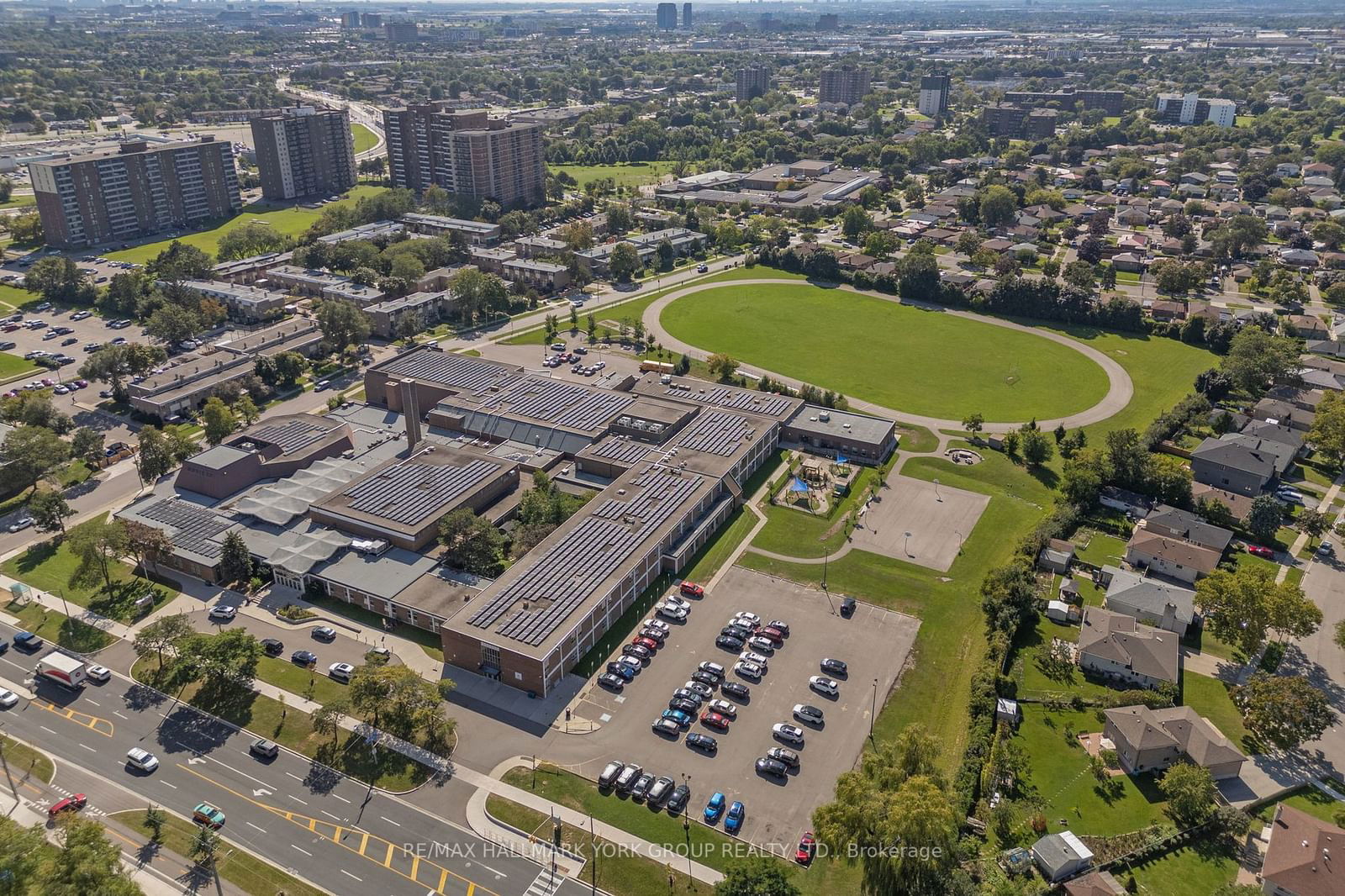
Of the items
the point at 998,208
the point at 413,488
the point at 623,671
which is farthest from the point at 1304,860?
the point at 998,208

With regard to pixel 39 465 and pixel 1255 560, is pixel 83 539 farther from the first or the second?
pixel 1255 560

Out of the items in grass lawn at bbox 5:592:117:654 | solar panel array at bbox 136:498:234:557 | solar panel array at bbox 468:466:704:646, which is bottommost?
grass lawn at bbox 5:592:117:654

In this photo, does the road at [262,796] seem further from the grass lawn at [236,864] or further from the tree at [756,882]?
the tree at [756,882]

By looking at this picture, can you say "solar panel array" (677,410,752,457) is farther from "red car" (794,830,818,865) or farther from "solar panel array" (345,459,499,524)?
"red car" (794,830,818,865)

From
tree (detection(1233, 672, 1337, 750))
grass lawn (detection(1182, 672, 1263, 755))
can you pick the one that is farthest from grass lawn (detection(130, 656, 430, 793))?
tree (detection(1233, 672, 1337, 750))

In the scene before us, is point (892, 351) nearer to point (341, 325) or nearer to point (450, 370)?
point (450, 370)

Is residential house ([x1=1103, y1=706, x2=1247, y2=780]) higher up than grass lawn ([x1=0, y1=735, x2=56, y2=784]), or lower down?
higher up
